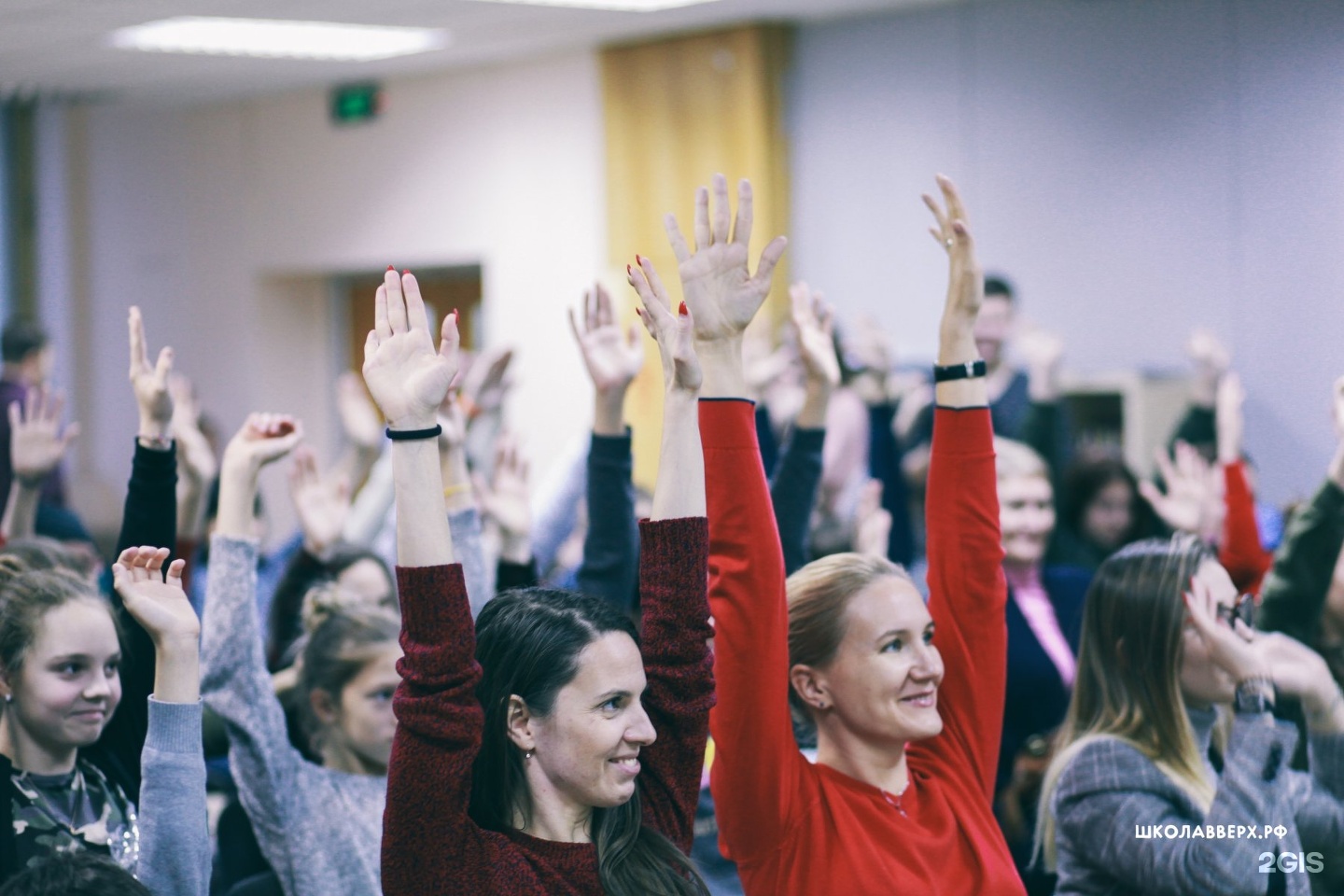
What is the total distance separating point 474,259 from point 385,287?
5.62 m

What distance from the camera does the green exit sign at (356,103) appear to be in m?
7.14

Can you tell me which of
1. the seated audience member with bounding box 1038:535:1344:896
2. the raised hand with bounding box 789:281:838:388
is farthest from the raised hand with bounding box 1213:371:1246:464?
the raised hand with bounding box 789:281:838:388

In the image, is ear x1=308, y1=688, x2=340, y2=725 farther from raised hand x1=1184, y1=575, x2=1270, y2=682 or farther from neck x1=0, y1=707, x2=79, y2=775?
raised hand x1=1184, y1=575, x2=1270, y2=682

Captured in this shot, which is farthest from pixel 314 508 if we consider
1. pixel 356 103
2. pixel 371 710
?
pixel 356 103

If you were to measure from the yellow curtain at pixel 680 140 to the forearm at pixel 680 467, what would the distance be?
433 centimetres

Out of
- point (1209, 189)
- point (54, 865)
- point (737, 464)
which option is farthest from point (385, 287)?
point (1209, 189)

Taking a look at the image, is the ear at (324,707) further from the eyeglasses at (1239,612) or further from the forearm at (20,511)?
the eyeglasses at (1239,612)

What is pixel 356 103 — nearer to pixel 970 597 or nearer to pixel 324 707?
Answer: pixel 324 707

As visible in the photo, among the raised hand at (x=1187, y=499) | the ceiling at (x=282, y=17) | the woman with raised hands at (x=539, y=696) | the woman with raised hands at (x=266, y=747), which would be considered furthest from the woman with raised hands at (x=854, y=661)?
the raised hand at (x=1187, y=499)

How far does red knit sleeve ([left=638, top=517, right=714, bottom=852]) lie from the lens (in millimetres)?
1604

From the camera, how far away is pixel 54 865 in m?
1.38

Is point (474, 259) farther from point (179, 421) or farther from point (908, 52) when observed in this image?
point (179, 421)

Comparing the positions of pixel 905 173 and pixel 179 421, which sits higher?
pixel 905 173

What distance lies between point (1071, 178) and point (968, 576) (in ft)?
12.3
